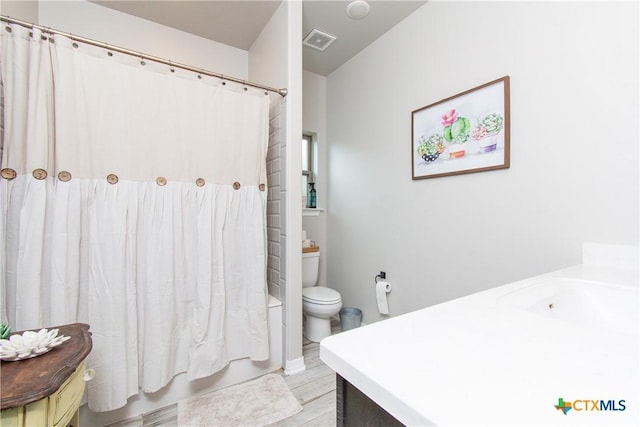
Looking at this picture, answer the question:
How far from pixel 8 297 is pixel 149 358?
2.16ft

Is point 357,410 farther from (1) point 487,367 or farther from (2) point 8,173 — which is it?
(2) point 8,173

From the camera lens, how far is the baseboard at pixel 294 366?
182 cm

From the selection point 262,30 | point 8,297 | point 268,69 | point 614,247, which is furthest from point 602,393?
point 262,30

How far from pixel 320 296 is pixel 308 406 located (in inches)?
31.5

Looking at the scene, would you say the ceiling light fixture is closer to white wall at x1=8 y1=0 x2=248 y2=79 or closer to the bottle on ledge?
white wall at x1=8 y1=0 x2=248 y2=79

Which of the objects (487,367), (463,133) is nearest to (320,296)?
(463,133)

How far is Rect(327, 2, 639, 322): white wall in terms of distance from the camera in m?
1.14

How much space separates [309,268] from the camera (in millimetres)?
2506

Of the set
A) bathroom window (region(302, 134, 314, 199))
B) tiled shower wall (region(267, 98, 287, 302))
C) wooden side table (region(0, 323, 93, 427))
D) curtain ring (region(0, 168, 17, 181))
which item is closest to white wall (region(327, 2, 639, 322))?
bathroom window (region(302, 134, 314, 199))

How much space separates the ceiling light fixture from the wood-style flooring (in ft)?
8.34

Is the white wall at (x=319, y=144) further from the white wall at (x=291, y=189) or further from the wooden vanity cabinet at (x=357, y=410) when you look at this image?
the wooden vanity cabinet at (x=357, y=410)

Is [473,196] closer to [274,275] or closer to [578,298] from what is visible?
[578,298]

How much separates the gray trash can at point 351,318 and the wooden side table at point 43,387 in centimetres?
185

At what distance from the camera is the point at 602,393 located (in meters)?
0.38
